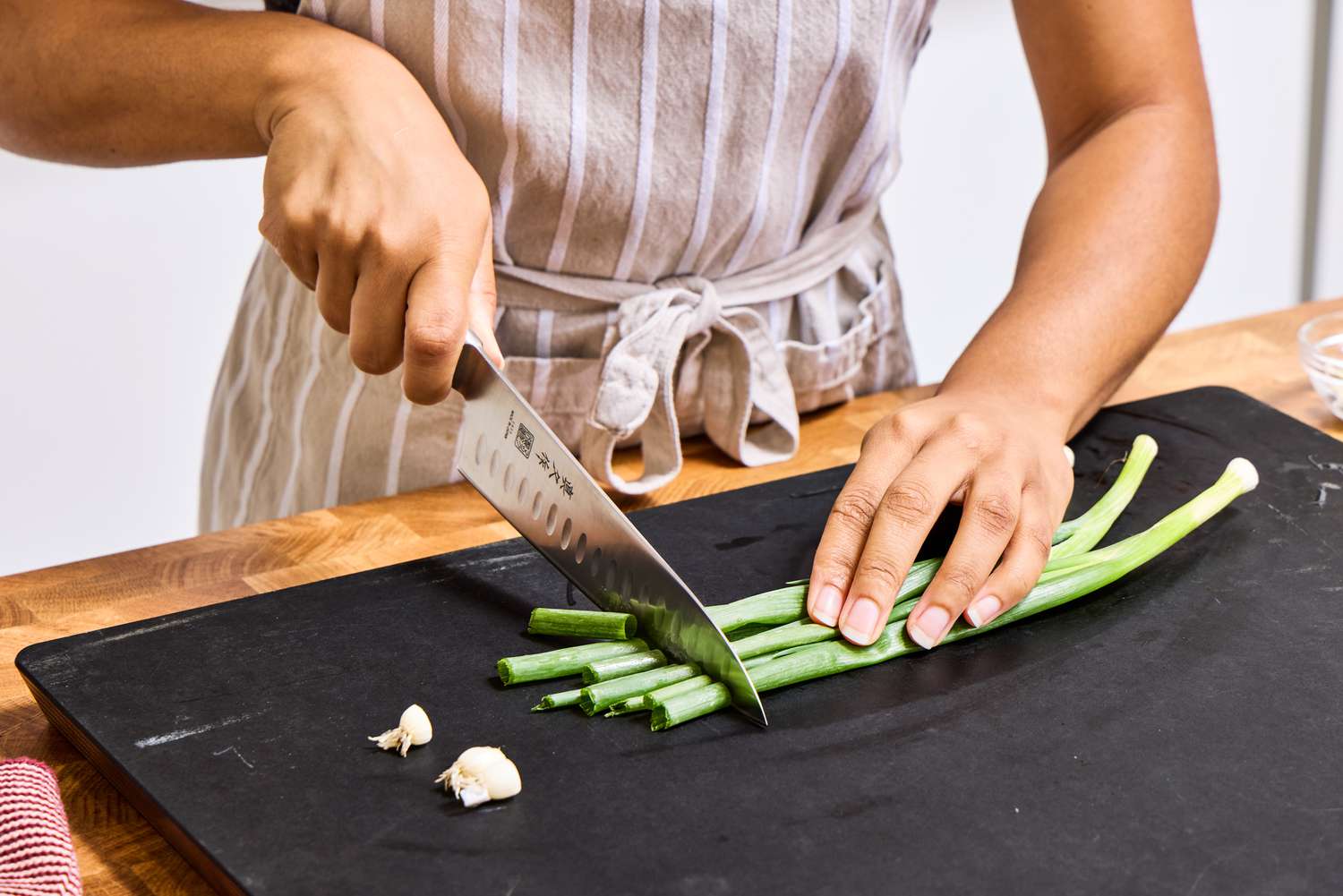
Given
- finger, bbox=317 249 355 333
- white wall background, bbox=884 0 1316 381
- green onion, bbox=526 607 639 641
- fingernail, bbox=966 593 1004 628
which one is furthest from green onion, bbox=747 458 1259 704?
white wall background, bbox=884 0 1316 381

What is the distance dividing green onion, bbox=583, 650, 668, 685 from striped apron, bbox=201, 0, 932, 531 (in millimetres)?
412

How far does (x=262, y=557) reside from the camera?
147cm

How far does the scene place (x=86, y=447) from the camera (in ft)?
9.93

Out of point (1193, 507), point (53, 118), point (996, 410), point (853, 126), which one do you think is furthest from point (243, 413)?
point (1193, 507)

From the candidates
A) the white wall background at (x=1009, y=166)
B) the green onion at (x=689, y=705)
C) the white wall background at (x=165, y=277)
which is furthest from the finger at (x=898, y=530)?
the white wall background at (x=1009, y=166)

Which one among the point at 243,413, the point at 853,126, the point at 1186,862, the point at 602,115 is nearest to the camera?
the point at 1186,862

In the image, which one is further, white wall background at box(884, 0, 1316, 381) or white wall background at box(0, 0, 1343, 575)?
white wall background at box(884, 0, 1316, 381)

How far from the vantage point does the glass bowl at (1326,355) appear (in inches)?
70.0

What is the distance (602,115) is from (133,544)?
2134 millimetres

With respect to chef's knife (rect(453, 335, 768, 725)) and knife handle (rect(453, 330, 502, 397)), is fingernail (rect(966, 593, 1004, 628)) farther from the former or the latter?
knife handle (rect(453, 330, 502, 397))

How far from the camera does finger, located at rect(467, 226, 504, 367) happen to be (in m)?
1.28

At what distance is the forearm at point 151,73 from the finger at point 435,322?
0.25m

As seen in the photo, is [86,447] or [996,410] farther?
[86,447]

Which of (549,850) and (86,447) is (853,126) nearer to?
(549,850)
